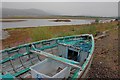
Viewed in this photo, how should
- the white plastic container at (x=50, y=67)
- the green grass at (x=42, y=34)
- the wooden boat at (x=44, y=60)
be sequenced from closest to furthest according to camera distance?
the wooden boat at (x=44, y=60)
the white plastic container at (x=50, y=67)
the green grass at (x=42, y=34)

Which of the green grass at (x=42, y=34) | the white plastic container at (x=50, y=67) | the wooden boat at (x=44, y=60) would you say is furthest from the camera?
the green grass at (x=42, y=34)

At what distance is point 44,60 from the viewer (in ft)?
18.9

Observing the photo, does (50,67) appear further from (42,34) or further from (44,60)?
(42,34)

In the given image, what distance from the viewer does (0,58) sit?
18.8ft

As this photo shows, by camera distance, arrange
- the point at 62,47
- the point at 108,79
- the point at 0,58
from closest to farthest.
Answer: the point at 0,58 < the point at 108,79 < the point at 62,47

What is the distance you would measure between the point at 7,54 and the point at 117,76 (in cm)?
564

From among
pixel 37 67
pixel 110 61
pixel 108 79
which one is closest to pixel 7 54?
pixel 37 67

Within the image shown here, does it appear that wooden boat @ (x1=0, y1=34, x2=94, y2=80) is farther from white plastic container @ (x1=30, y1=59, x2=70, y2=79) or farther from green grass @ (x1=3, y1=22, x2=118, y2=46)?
green grass @ (x1=3, y1=22, x2=118, y2=46)

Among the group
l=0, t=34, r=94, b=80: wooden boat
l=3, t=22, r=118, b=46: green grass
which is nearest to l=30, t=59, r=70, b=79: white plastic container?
l=0, t=34, r=94, b=80: wooden boat

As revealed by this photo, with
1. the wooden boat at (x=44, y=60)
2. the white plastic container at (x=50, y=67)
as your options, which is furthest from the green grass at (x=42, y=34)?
the white plastic container at (x=50, y=67)

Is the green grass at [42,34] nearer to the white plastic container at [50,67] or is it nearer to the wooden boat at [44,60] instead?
the wooden boat at [44,60]

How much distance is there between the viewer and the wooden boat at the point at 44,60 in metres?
5.17

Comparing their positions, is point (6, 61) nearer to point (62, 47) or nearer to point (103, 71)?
point (62, 47)

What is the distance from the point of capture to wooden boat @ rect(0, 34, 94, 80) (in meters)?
5.17
